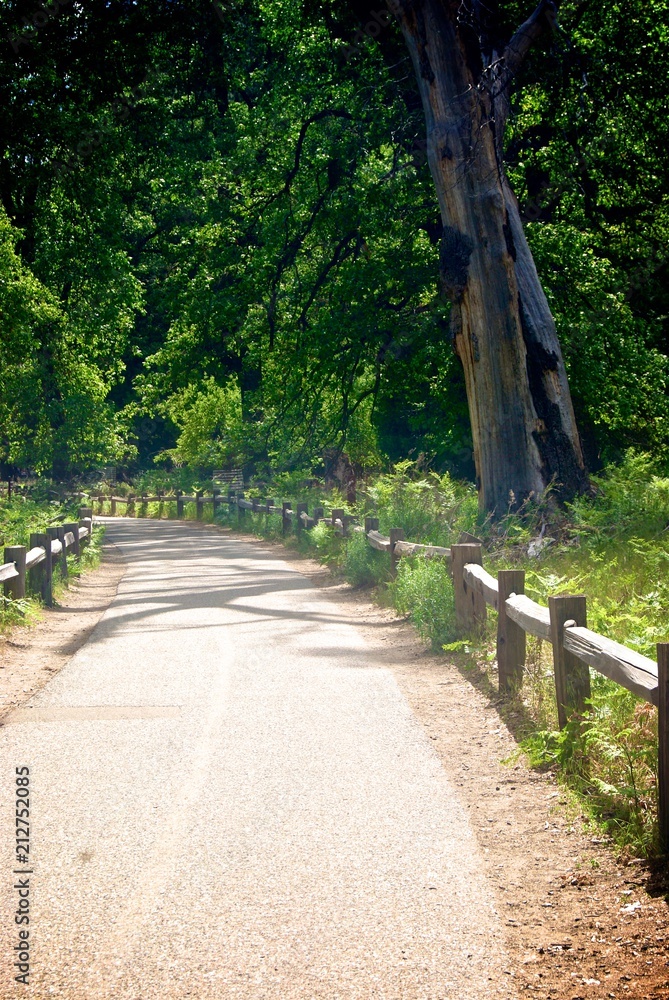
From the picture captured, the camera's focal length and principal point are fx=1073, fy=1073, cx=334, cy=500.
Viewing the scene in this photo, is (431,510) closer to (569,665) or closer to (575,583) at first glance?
(575,583)

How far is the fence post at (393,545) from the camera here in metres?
15.5

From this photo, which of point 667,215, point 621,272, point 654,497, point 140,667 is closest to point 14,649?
point 140,667

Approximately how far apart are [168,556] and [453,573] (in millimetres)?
14729

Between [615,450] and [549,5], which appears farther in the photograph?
[615,450]

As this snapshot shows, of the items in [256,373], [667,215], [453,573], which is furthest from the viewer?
[256,373]

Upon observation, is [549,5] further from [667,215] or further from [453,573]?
[453,573]

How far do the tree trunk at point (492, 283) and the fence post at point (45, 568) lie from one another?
647cm

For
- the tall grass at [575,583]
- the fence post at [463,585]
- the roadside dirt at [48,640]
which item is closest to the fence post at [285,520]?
the tall grass at [575,583]

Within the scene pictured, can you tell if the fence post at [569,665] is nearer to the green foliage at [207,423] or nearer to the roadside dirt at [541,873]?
the roadside dirt at [541,873]

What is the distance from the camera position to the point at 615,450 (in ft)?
65.5

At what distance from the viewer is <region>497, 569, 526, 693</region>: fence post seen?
338 inches

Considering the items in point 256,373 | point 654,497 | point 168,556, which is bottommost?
point 168,556

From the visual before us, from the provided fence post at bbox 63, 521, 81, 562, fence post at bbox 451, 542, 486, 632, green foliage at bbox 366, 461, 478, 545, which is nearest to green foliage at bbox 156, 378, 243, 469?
fence post at bbox 63, 521, 81, 562

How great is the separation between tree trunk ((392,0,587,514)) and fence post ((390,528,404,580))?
1476 mm
